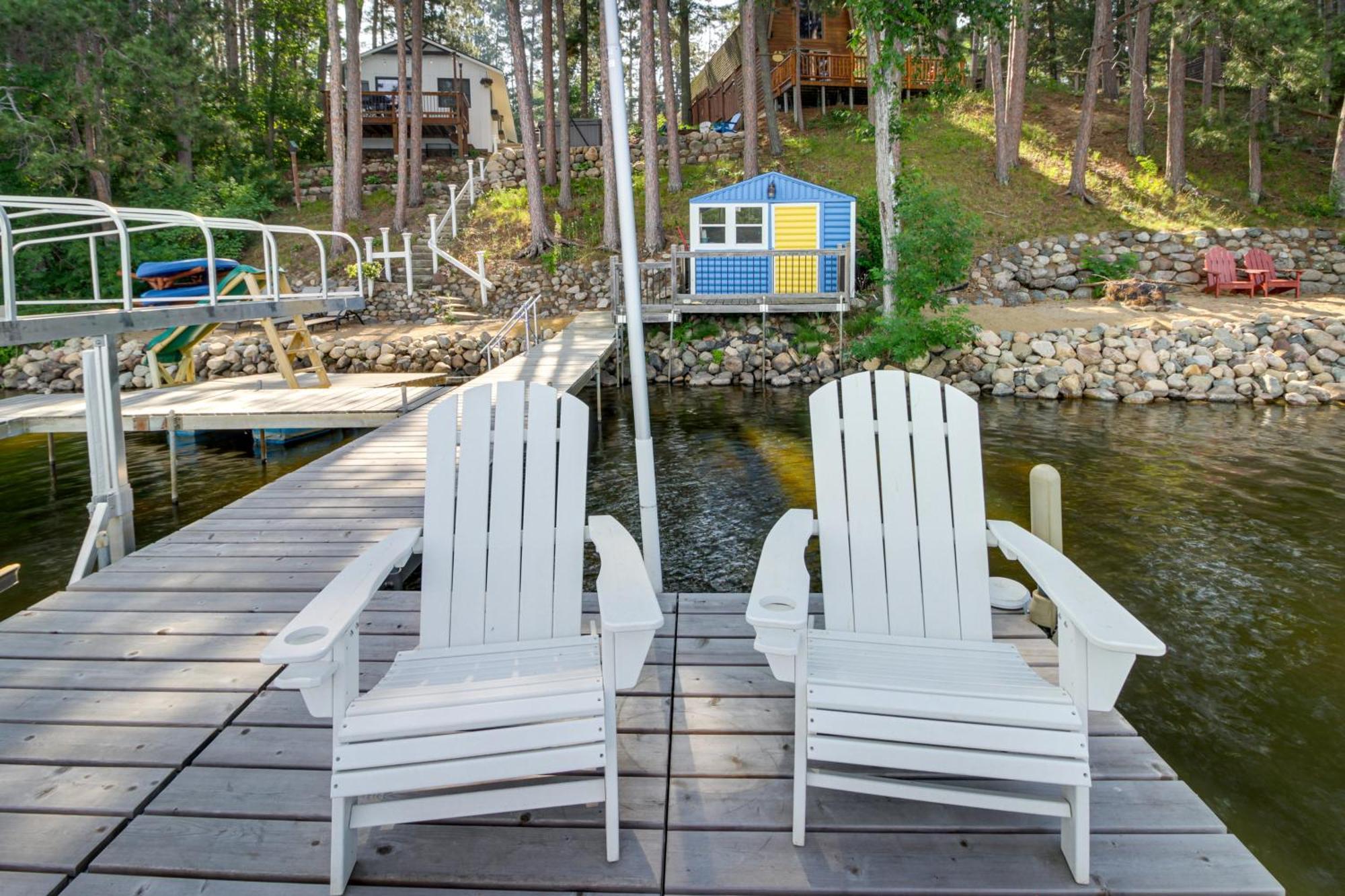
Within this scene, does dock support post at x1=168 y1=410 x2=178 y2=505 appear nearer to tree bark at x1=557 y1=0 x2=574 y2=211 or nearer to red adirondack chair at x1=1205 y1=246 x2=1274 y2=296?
tree bark at x1=557 y1=0 x2=574 y2=211

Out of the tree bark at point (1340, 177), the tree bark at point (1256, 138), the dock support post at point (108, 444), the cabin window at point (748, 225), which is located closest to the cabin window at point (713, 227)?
the cabin window at point (748, 225)

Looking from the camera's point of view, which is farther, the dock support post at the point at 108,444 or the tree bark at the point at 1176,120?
the tree bark at the point at 1176,120

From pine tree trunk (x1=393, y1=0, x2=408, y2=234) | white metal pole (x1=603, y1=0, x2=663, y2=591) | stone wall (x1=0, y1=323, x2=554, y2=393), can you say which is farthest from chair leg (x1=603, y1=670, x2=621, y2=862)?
pine tree trunk (x1=393, y1=0, x2=408, y2=234)

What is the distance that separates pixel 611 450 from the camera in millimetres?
9891

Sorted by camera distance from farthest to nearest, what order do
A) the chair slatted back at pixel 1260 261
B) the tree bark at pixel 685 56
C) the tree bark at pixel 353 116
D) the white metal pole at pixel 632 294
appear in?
the tree bark at pixel 685 56 → the tree bark at pixel 353 116 → the chair slatted back at pixel 1260 261 → the white metal pole at pixel 632 294

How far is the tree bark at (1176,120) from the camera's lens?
57.3 feet

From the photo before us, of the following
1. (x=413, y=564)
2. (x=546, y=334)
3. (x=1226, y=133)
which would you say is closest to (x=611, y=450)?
(x=413, y=564)

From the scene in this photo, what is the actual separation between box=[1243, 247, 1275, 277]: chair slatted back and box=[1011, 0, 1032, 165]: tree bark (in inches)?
201

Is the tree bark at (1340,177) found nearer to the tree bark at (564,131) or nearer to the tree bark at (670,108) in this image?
the tree bark at (670,108)

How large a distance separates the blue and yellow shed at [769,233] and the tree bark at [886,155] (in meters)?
2.16

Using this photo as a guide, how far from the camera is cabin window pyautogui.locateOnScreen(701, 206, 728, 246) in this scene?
1580 centimetres

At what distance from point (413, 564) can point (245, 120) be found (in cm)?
2145

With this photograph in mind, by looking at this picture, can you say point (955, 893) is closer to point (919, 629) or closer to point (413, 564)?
point (919, 629)

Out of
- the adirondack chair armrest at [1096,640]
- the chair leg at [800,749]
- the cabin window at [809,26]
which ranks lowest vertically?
the chair leg at [800,749]
